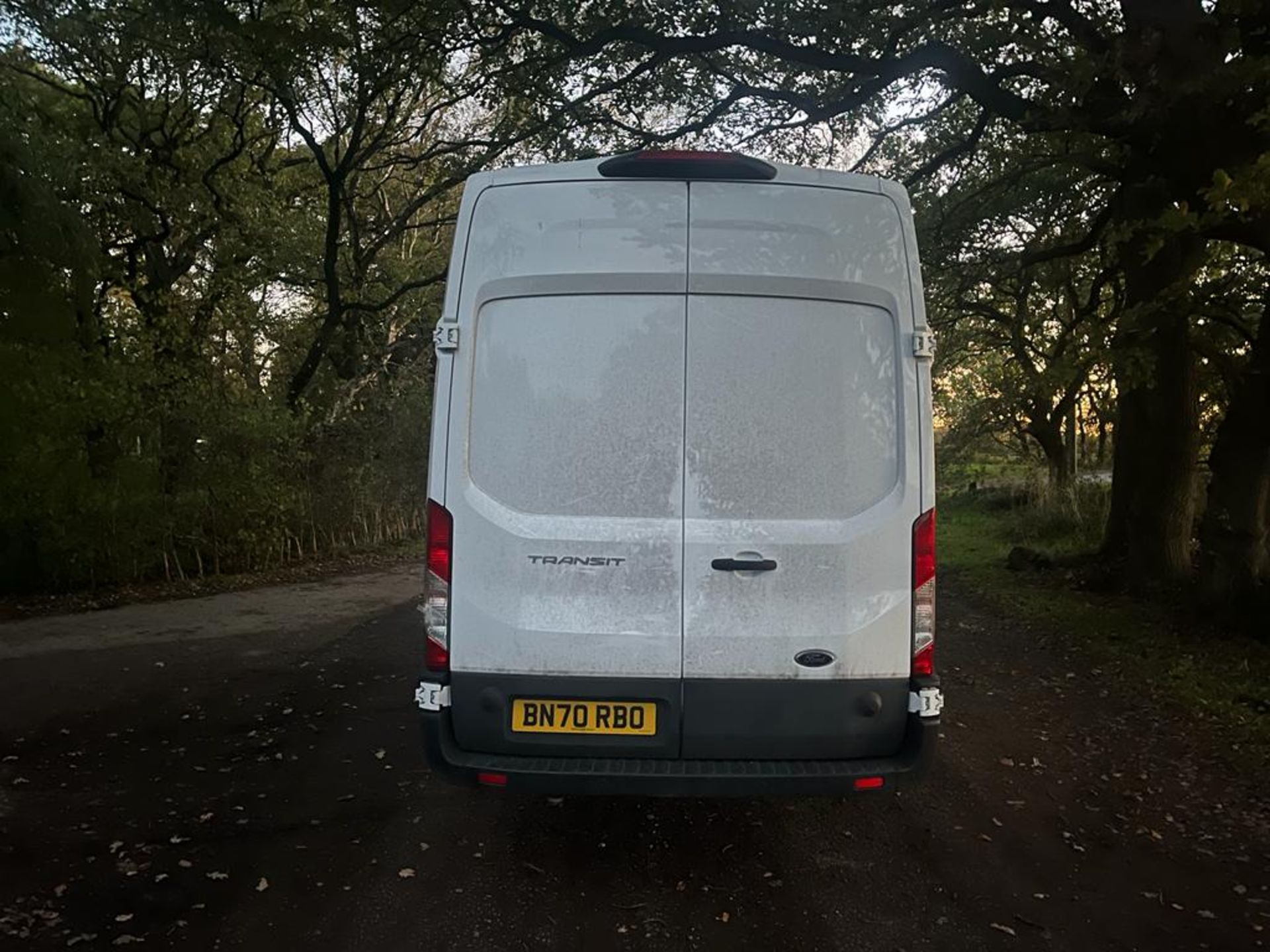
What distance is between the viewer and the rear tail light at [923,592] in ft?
11.7

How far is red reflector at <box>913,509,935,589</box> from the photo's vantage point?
355 cm

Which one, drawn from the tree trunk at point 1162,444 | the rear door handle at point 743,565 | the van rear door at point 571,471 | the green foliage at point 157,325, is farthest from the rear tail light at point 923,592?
the green foliage at point 157,325

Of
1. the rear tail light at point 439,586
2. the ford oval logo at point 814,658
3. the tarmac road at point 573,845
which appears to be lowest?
the tarmac road at point 573,845

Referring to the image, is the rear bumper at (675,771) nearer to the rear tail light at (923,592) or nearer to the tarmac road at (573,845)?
the rear tail light at (923,592)

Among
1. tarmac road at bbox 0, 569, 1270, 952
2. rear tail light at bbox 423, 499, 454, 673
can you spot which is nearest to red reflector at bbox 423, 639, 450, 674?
rear tail light at bbox 423, 499, 454, 673

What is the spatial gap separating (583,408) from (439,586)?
0.86m

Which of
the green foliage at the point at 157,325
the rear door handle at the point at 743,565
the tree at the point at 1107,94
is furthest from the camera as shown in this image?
the green foliage at the point at 157,325

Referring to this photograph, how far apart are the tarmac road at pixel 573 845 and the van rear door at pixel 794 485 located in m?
0.65

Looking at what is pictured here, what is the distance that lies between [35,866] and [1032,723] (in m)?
5.52

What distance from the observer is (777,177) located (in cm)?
366

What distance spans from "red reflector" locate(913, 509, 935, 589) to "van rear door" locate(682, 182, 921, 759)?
3 centimetres

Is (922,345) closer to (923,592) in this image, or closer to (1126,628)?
(923,592)

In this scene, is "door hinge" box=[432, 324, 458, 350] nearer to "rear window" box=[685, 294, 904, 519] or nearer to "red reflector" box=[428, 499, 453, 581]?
"red reflector" box=[428, 499, 453, 581]

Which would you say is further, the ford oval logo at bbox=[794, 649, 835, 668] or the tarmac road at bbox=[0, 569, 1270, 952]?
the ford oval logo at bbox=[794, 649, 835, 668]
